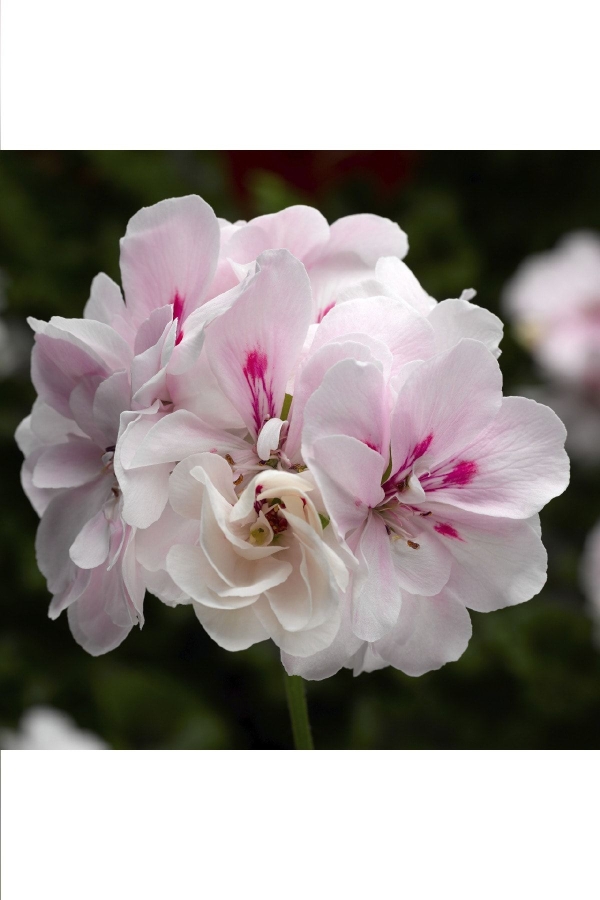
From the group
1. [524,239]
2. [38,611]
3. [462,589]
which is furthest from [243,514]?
[524,239]

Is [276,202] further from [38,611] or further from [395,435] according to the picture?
[395,435]

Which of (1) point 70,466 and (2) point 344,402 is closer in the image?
(2) point 344,402

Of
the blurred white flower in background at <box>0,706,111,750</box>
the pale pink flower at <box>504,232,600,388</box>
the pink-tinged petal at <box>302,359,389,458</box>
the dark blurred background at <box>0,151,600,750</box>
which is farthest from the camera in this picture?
the pale pink flower at <box>504,232,600,388</box>

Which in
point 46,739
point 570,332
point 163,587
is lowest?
point 46,739

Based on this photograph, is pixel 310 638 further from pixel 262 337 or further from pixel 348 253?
pixel 348 253

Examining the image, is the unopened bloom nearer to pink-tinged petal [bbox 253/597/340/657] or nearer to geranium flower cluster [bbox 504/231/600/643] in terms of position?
pink-tinged petal [bbox 253/597/340/657]

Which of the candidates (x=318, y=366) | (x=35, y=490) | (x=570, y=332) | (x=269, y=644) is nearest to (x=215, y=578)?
(x=318, y=366)

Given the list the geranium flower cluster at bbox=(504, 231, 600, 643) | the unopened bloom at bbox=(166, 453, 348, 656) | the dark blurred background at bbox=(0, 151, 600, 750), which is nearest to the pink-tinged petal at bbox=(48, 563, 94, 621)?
the unopened bloom at bbox=(166, 453, 348, 656)
